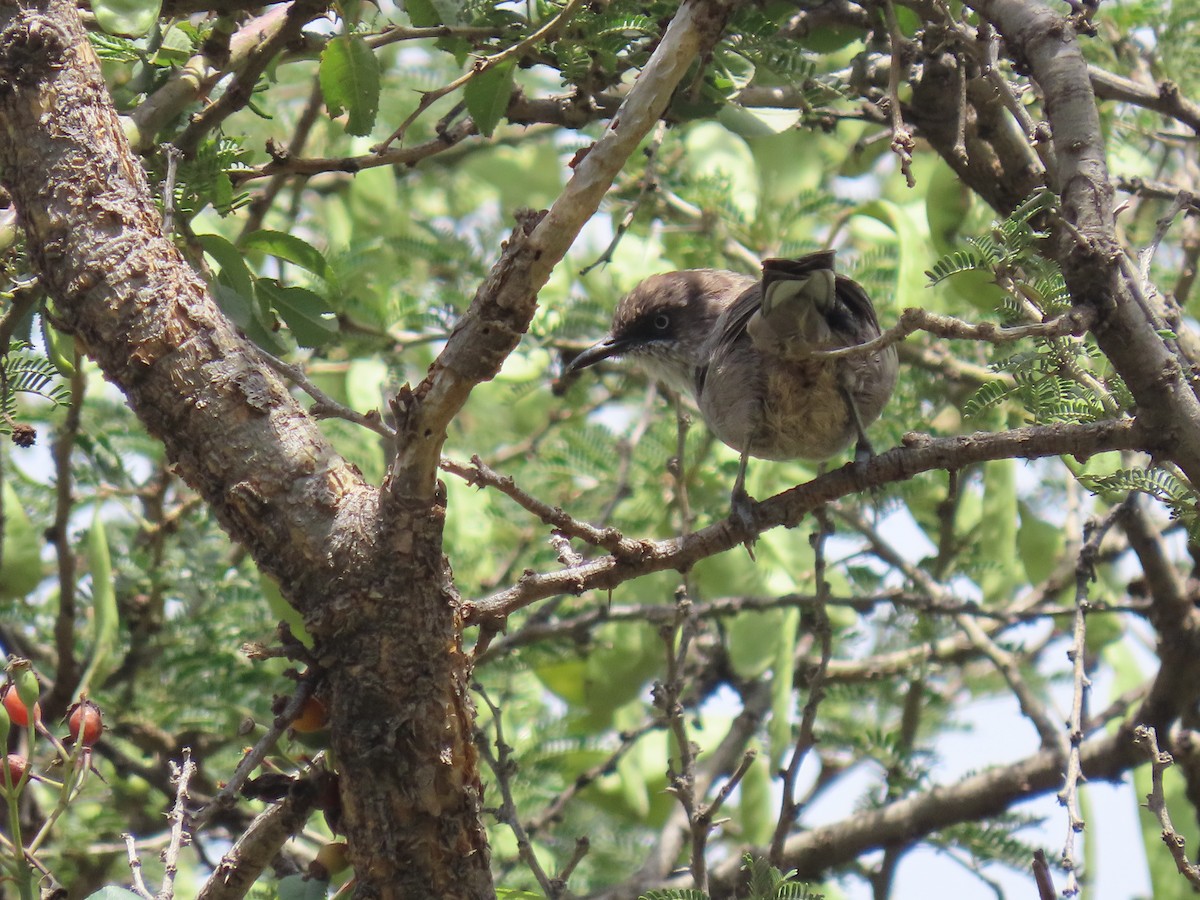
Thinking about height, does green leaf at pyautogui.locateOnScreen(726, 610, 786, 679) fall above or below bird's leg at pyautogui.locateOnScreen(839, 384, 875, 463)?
below

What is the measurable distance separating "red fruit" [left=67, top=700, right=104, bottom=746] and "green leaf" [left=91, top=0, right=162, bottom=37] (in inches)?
51.4

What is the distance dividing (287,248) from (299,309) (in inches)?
6.8

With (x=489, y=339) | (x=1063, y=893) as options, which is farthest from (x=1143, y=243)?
(x=489, y=339)

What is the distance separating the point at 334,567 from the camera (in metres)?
2.07

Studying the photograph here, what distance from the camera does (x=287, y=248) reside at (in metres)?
2.99

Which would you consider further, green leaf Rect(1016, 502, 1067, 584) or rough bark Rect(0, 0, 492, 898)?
green leaf Rect(1016, 502, 1067, 584)

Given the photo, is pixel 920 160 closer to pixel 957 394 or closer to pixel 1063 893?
pixel 957 394

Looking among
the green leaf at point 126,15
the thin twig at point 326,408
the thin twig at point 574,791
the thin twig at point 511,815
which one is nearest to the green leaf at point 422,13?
the green leaf at point 126,15

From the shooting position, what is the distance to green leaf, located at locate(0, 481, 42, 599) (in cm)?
380

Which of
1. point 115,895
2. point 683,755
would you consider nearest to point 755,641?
point 683,755

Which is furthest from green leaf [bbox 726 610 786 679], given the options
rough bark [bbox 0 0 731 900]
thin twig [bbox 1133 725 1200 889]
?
rough bark [bbox 0 0 731 900]

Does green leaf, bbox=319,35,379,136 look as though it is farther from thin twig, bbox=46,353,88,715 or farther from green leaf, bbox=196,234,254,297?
thin twig, bbox=46,353,88,715

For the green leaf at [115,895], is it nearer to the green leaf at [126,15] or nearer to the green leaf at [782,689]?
the green leaf at [126,15]

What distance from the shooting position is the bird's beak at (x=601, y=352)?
4.38m
